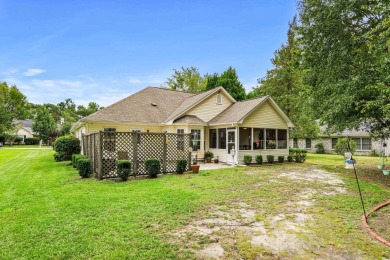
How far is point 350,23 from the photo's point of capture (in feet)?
33.9

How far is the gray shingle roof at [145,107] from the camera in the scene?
15195 millimetres

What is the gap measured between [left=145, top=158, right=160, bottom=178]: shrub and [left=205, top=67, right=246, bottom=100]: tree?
73.9ft

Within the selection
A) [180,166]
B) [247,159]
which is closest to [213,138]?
[247,159]

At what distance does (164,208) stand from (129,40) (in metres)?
15.9

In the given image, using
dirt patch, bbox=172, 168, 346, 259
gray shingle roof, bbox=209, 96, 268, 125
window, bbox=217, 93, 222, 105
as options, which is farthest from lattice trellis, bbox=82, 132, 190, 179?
window, bbox=217, 93, 222, 105

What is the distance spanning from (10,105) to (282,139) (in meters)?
54.7

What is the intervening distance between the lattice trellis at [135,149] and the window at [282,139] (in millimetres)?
8707

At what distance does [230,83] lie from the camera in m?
30.5

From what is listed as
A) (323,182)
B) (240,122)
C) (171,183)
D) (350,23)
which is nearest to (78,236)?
(171,183)

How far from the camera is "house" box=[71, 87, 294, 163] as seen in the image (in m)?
14.6

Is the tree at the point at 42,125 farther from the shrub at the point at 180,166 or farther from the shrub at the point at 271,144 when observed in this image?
the shrub at the point at 271,144

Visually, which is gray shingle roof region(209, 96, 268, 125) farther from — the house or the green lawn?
the green lawn

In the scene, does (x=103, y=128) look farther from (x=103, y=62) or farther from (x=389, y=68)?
(x=389, y=68)

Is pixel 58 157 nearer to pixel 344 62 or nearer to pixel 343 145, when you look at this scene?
pixel 344 62
